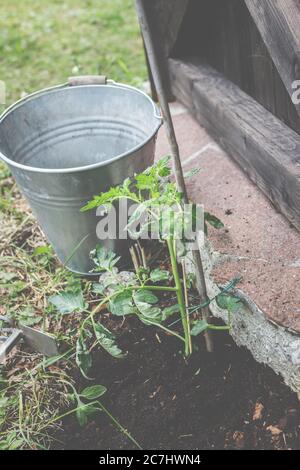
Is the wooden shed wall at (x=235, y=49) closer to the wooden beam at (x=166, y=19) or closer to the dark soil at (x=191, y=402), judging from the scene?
the wooden beam at (x=166, y=19)

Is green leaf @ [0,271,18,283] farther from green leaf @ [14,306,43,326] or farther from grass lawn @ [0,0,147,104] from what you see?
grass lawn @ [0,0,147,104]

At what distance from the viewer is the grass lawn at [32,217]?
74.4 inches

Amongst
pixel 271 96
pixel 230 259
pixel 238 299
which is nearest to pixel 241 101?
pixel 271 96

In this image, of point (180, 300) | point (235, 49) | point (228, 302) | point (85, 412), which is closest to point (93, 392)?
point (85, 412)

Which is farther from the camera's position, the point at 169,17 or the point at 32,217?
the point at 32,217

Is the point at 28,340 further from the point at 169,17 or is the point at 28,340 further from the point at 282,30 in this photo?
the point at 169,17

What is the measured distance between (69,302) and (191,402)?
52cm

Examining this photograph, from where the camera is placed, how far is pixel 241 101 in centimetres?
226

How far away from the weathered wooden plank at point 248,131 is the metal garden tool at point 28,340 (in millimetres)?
969

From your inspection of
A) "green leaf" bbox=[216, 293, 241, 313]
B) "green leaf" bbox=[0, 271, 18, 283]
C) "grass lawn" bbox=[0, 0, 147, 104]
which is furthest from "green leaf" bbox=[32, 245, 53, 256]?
"grass lawn" bbox=[0, 0, 147, 104]

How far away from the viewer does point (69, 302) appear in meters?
1.81

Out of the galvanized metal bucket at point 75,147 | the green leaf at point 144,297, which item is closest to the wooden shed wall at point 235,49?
the galvanized metal bucket at point 75,147

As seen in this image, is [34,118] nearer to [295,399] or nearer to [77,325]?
[77,325]

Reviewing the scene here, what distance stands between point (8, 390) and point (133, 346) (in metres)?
0.48
